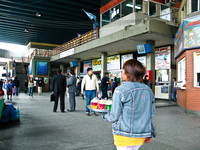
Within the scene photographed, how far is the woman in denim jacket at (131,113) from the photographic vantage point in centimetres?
185

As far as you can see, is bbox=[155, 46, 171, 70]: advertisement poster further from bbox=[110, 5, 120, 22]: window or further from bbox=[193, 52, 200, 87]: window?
bbox=[193, 52, 200, 87]: window

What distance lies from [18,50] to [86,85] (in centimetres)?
5018

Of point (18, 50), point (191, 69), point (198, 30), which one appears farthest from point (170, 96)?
point (18, 50)

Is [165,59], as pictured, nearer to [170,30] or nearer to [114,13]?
[170,30]

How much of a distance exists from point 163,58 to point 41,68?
723 inches

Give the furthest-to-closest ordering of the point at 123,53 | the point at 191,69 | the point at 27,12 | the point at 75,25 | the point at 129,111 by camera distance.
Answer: the point at 75,25
the point at 27,12
the point at 123,53
the point at 191,69
the point at 129,111

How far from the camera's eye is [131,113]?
6.07 ft

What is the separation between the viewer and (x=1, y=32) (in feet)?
102

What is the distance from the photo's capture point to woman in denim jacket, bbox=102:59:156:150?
185 centimetres

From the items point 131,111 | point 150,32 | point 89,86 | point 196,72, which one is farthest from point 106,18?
point 131,111

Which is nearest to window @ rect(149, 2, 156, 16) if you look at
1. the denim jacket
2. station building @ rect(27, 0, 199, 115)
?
station building @ rect(27, 0, 199, 115)

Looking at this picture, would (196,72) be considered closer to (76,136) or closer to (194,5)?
(194,5)

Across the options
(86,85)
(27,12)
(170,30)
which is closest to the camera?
(86,85)

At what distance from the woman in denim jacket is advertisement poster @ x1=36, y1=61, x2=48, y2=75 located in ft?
86.3
